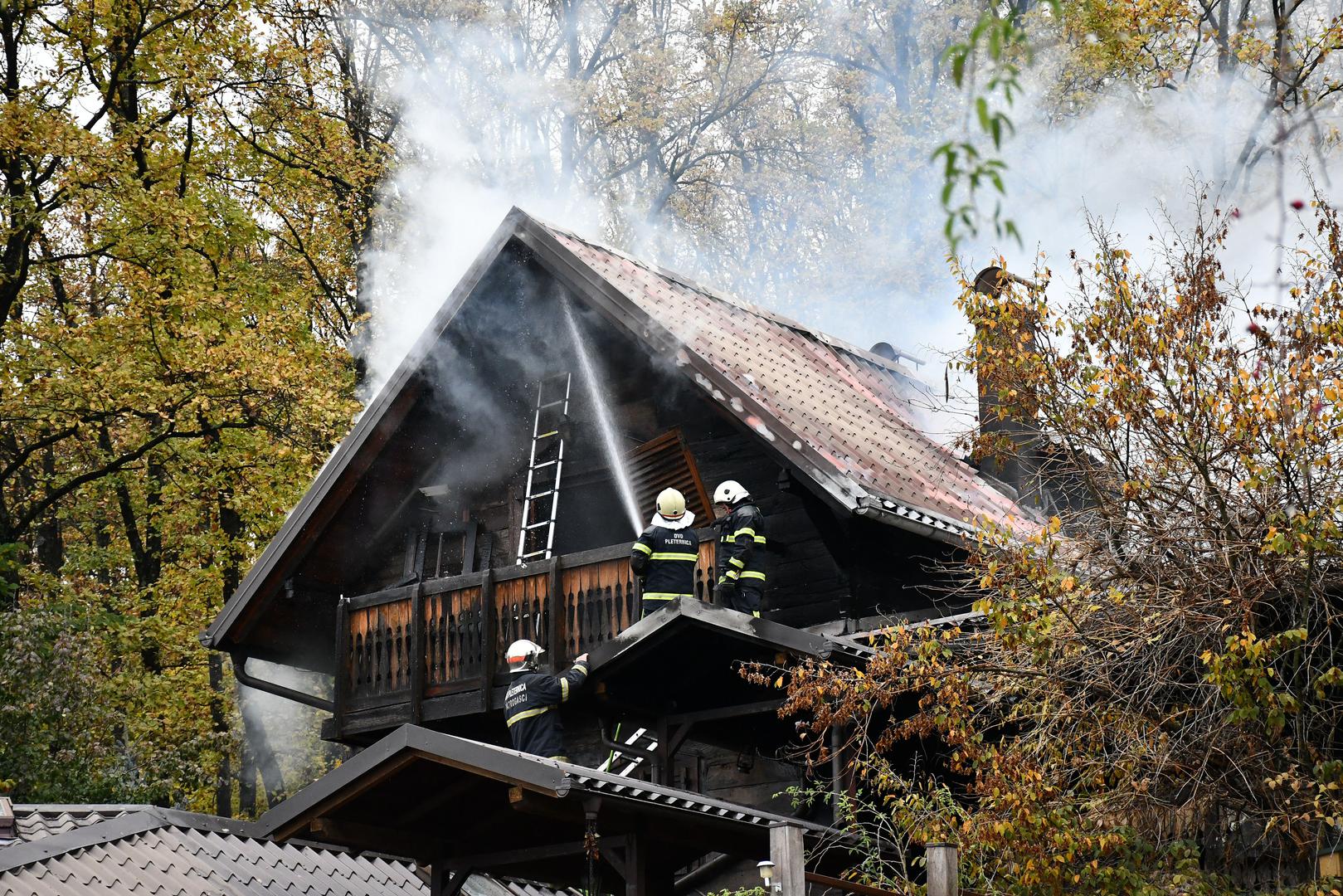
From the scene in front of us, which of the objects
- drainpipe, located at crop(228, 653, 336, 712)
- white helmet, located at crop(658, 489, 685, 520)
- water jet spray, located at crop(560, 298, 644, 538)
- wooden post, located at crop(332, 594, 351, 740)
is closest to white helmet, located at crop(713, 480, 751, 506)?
white helmet, located at crop(658, 489, 685, 520)

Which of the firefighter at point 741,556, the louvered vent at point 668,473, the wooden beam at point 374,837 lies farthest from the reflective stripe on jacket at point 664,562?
the wooden beam at point 374,837

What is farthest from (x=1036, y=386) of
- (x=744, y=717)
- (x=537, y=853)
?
(x=537, y=853)

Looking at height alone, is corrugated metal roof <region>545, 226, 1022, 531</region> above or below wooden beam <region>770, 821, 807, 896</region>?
above

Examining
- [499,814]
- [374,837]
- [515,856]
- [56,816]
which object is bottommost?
[515,856]

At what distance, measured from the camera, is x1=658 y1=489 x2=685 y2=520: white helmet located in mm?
13023

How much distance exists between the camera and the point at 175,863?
11.9m

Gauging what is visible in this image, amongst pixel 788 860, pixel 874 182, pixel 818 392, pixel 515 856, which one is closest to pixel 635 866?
pixel 515 856

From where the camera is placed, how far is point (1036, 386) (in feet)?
36.7

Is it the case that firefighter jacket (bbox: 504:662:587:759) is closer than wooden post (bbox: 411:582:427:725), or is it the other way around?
firefighter jacket (bbox: 504:662:587:759)

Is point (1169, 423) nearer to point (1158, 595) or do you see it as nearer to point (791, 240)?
point (1158, 595)

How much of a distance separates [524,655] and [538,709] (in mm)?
716

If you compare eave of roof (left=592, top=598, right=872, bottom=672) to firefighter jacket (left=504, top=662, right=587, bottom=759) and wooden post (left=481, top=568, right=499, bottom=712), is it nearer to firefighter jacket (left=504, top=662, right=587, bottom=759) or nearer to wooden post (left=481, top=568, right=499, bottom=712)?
firefighter jacket (left=504, top=662, right=587, bottom=759)

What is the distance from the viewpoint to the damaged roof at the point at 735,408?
43.3ft

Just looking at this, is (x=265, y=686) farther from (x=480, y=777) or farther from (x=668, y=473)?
(x=480, y=777)
